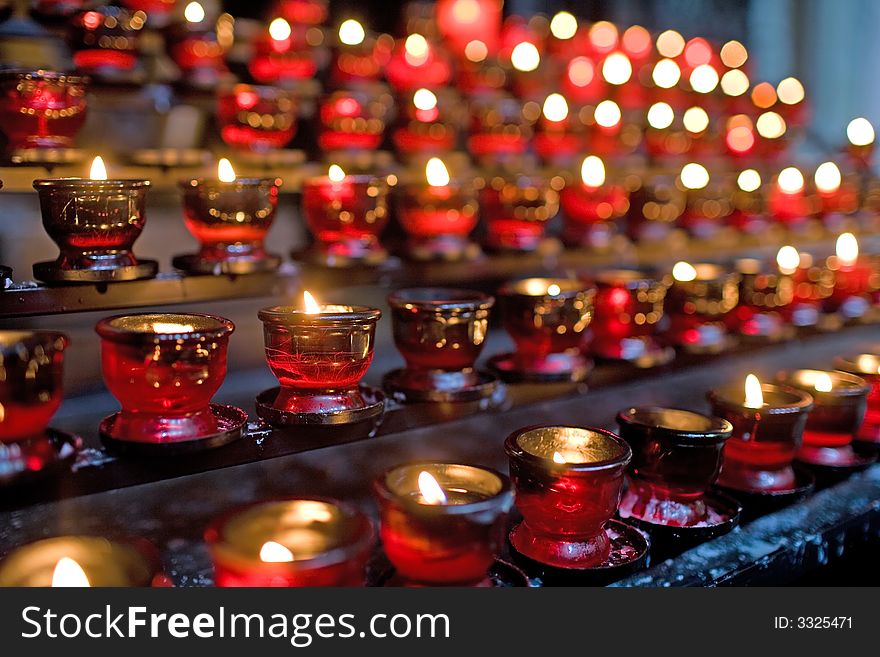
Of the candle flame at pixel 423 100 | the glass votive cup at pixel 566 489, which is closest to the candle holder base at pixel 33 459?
the glass votive cup at pixel 566 489

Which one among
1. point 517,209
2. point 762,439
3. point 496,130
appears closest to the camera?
point 762,439

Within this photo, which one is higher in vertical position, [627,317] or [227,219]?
[227,219]

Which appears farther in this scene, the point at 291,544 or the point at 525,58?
the point at 525,58

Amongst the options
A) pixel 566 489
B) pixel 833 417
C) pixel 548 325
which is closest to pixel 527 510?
pixel 566 489

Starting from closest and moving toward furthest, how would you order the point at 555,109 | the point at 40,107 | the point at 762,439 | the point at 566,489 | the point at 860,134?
the point at 566,489 < the point at 40,107 < the point at 762,439 < the point at 555,109 < the point at 860,134

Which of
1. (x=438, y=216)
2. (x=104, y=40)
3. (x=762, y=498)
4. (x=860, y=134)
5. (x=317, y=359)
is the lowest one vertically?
(x=762, y=498)

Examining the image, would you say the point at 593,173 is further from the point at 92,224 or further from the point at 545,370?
the point at 92,224

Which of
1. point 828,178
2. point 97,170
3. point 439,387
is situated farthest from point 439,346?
point 828,178

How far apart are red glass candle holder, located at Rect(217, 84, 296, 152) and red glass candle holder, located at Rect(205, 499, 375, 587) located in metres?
0.56

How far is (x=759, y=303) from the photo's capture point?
4.28ft

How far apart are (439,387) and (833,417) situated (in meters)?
0.51

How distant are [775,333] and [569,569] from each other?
28.3 inches

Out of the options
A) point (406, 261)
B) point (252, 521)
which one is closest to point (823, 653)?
point (252, 521)

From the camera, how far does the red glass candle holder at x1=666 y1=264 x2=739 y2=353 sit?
119 centimetres
